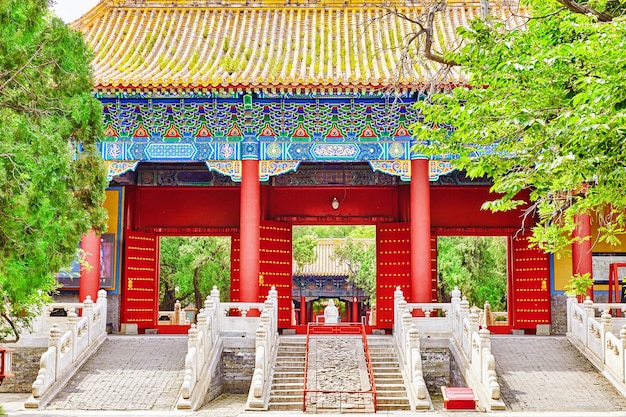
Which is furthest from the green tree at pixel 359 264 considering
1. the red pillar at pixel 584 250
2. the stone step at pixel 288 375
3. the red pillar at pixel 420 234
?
the stone step at pixel 288 375

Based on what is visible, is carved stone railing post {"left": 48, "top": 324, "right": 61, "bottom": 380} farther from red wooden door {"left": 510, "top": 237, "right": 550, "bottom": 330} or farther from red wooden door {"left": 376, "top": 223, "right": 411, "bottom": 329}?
red wooden door {"left": 510, "top": 237, "right": 550, "bottom": 330}

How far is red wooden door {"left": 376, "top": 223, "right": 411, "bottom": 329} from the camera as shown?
59.2 feet

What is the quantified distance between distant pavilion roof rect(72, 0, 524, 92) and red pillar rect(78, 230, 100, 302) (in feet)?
9.91


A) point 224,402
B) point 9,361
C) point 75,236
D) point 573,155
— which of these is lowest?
point 224,402

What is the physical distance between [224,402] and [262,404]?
1205mm

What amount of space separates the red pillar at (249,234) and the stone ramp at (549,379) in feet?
14.4

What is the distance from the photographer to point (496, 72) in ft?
28.3

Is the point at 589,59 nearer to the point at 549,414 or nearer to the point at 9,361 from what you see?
the point at 549,414

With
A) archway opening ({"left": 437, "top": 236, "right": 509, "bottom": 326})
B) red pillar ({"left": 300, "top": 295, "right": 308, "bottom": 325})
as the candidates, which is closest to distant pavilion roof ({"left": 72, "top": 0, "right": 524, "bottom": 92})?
red pillar ({"left": 300, "top": 295, "right": 308, "bottom": 325})

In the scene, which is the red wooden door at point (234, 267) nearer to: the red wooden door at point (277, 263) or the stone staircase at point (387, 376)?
the red wooden door at point (277, 263)

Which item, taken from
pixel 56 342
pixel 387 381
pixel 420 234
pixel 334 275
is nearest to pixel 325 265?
pixel 334 275

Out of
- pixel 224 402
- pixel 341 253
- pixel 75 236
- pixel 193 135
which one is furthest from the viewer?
pixel 341 253

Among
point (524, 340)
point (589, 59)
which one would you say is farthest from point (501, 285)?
point (589, 59)

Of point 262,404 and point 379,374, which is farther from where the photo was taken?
point 379,374
